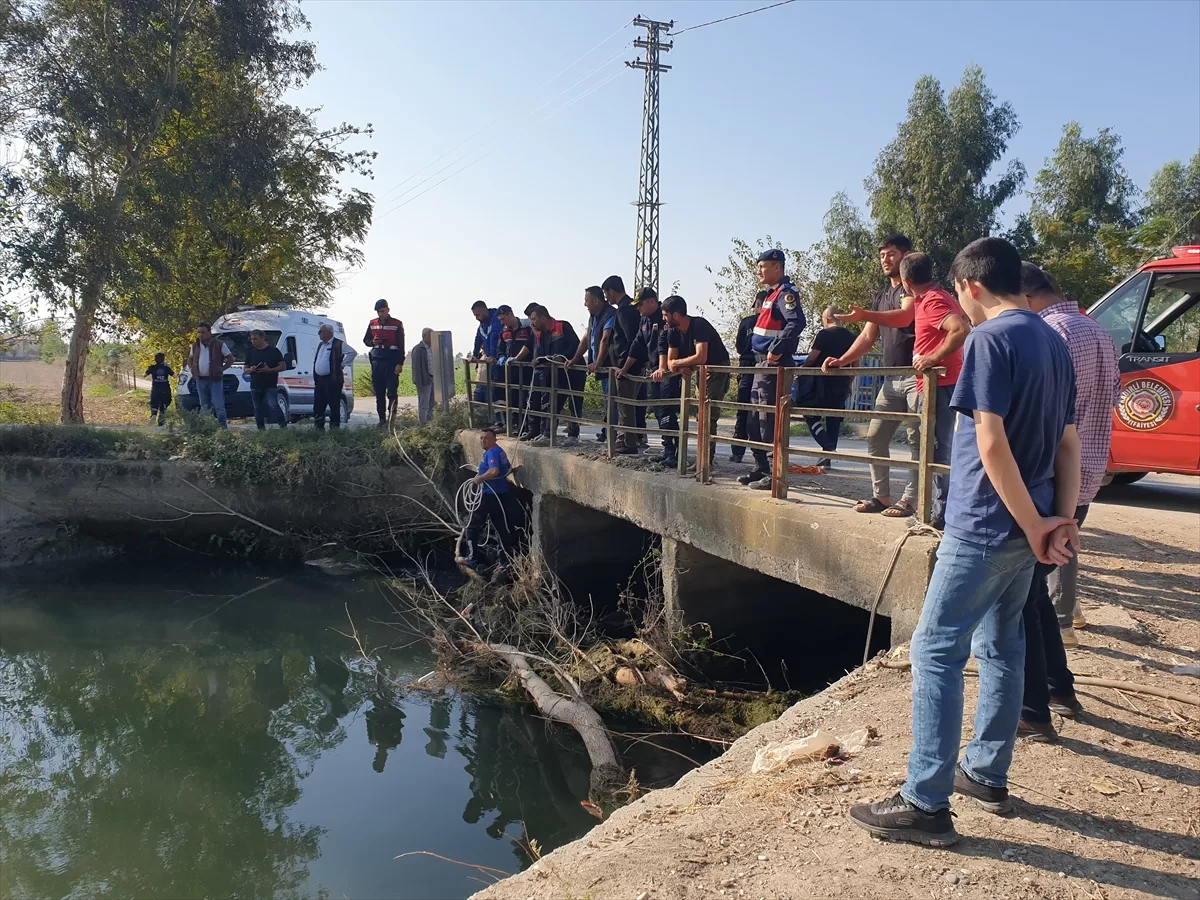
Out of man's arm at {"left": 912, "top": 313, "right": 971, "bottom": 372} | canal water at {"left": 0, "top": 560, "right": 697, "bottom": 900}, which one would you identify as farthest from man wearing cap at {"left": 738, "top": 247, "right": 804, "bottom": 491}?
canal water at {"left": 0, "top": 560, "right": 697, "bottom": 900}

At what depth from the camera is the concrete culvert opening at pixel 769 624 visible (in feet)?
25.0

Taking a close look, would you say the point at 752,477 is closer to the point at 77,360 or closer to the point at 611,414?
the point at 611,414

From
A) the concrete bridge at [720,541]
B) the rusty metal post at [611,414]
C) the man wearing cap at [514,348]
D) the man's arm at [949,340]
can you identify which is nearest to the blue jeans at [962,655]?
the concrete bridge at [720,541]

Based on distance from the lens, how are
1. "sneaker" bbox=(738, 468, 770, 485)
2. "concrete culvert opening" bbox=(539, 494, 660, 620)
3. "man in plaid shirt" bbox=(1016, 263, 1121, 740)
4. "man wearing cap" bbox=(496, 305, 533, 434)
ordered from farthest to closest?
"man wearing cap" bbox=(496, 305, 533, 434) < "concrete culvert opening" bbox=(539, 494, 660, 620) < "sneaker" bbox=(738, 468, 770, 485) < "man in plaid shirt" bbox=(1016, 263, 1121, 740)

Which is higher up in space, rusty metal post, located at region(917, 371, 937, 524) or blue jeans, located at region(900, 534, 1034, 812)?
rusty metal post, located at region(917, 371, 937, 524)

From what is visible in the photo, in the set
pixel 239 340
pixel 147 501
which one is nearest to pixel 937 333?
pixel 147 501

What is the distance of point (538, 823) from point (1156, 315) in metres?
7.01

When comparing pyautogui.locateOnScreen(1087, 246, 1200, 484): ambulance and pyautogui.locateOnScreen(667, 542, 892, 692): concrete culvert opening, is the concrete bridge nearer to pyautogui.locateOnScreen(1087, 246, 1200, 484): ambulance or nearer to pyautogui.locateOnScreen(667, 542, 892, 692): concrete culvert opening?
pyautogui.locateOnScreen(667, 542, 892, 692): concrete culvert opening

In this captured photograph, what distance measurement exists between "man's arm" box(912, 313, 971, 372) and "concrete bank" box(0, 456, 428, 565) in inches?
343

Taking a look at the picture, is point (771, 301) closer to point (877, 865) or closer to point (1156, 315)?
point (1156, 315)

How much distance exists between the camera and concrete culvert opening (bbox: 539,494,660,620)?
9.97 meters

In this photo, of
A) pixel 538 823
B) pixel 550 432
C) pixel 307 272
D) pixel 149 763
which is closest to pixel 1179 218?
pixel 550 432

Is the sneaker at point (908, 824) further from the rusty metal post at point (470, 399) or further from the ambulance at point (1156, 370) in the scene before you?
the rusty metal post at point (470, 399)

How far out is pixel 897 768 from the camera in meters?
3.41
